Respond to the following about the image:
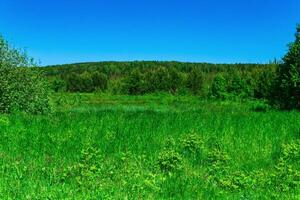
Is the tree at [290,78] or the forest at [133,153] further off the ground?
the tree at [290,78]

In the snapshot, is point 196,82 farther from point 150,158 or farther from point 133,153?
point 150,158

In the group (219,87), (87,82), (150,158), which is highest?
(219,87)

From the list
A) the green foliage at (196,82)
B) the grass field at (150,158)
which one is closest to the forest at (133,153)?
the grass field at (150,158)

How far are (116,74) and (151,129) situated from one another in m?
167

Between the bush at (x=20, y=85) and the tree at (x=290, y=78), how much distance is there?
18700 mm

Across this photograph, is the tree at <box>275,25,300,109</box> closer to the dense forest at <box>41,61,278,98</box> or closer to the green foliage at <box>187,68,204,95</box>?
the dense forest at <box>41,61,278,98</box>

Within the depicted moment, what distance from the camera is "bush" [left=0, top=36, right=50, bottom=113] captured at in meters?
27.1

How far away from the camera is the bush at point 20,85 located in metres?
27.1

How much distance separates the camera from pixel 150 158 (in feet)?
45.4

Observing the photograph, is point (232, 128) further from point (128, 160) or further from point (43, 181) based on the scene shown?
point (43, 181)

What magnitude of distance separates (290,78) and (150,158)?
88.9 feet

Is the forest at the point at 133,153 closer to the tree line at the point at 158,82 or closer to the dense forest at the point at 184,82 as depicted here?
the tree line at the point at 158,82

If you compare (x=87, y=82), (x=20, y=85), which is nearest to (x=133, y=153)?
(x=20, y=85)

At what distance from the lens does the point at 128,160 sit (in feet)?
42.0
